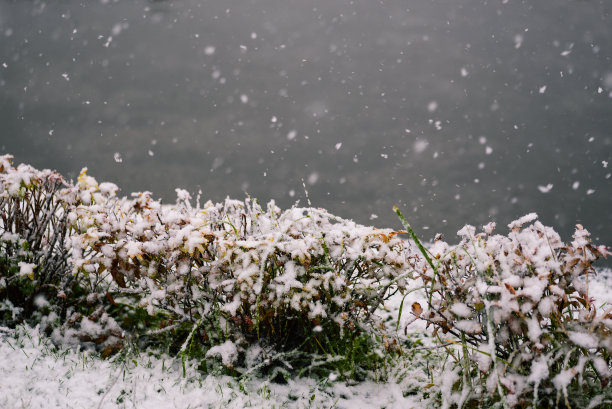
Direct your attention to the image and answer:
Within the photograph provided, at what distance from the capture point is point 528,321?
171cm

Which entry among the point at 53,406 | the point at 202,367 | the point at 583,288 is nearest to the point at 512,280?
the point at 583,288

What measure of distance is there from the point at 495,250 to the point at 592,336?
566 millimetres

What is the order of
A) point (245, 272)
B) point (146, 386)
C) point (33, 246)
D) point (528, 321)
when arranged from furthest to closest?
→ point (33, 246) → point (146, 386) → point (245, 272) → point (528, 321)

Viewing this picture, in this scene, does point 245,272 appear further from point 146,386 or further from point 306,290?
point 146,386

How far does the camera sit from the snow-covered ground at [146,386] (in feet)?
7.01

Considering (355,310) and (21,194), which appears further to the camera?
(21,194)

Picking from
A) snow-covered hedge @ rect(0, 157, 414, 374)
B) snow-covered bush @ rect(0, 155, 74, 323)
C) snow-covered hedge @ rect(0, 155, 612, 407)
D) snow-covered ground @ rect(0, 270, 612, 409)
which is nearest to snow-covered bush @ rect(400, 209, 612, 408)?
snow-covered hedge @ rect(0, 155, 612, 407)

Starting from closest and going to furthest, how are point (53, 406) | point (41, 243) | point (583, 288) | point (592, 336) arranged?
point (592, 336), point (583, 288), point (53, 406), point (41, 243)

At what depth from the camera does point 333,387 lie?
2414 millimetres

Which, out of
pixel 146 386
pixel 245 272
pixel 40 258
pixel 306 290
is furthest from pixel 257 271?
pixel 40 258

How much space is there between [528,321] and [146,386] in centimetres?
202

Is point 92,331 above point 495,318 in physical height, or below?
below

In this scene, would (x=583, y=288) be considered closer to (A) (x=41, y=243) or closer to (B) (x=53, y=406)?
(B) (x=53, y=406)

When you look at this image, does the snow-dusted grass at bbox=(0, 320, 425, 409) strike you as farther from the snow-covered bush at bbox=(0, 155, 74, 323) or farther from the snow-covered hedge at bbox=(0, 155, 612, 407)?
the snow-covered bush at bbox=(0, 155, 74, 323)
